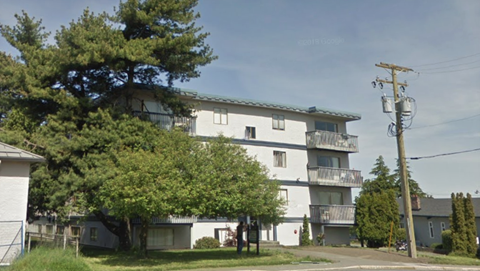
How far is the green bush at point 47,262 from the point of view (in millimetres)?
14453

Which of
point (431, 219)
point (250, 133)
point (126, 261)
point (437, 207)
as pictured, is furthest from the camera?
point (437, 207)

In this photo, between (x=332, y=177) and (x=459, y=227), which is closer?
(x=459, y=227)

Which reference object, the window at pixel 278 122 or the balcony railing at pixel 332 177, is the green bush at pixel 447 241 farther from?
the window at pixel 278 122

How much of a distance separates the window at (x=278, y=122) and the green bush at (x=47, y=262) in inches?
806

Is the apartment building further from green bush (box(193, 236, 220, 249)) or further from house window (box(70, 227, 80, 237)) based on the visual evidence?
house window (box(70, 227, 80, 237))

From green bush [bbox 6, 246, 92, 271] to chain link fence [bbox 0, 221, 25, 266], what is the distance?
113 centimetres

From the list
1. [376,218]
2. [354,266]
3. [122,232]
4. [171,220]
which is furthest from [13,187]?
[376,218]

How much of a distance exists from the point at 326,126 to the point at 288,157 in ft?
16.0

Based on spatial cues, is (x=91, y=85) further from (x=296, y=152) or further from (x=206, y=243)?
(x=296, y=152)

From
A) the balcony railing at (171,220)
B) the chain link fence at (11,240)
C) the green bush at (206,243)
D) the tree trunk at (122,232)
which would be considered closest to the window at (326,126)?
the green bush at (206,243)

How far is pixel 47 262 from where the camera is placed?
14867mm

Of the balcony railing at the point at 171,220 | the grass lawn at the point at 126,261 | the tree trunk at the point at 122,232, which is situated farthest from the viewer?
the balcony railing at the point at 171,220

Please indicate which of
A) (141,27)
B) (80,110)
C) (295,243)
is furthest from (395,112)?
(80,110)

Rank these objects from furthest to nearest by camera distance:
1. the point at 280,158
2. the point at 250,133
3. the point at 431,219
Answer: the point at 431,219 → the point at 280,158 → the point at 250,133
